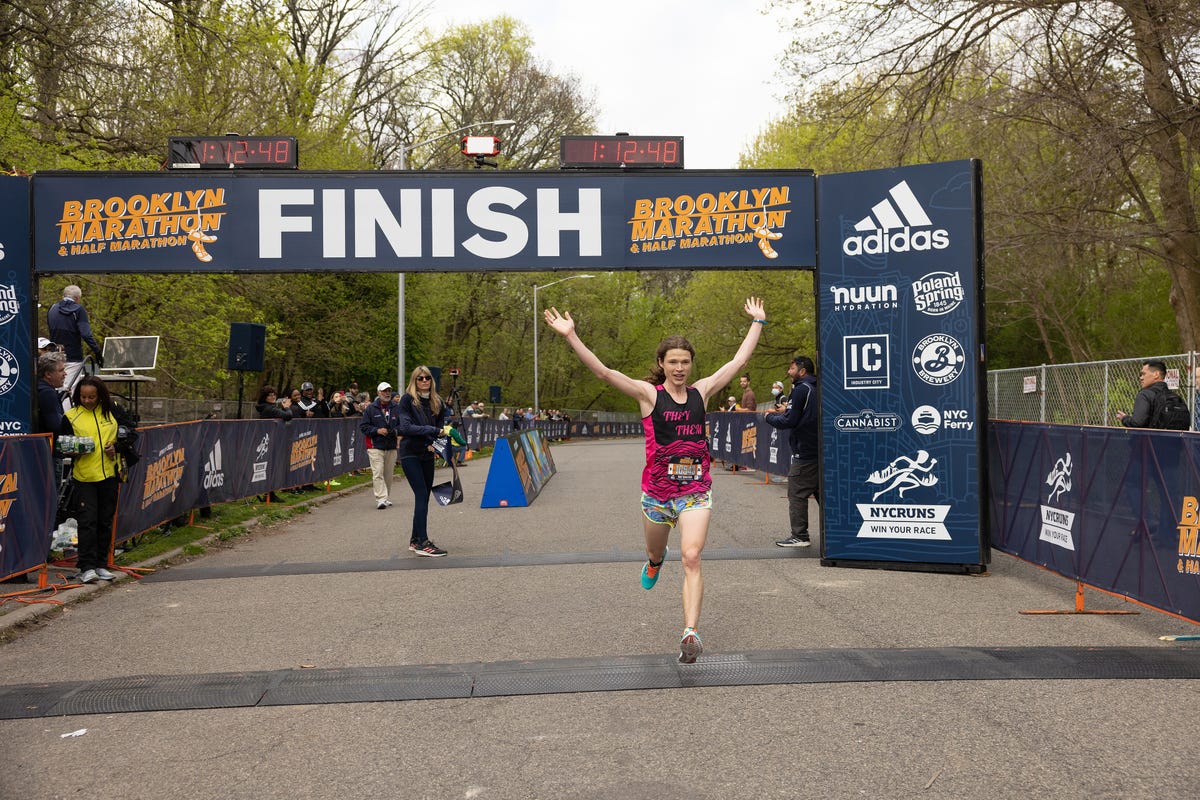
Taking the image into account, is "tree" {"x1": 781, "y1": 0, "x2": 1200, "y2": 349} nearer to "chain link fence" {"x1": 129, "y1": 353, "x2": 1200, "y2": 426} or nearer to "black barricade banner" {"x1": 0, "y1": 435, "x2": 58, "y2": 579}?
"chain link fence" {"x1": 129, "y1": 353, "x2": 1200, "y2": 426}

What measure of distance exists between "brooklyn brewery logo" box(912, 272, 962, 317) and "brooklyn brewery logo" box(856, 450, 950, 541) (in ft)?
4.31

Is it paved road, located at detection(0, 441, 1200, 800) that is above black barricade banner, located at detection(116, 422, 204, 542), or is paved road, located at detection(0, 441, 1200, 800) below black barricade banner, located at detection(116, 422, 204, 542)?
below

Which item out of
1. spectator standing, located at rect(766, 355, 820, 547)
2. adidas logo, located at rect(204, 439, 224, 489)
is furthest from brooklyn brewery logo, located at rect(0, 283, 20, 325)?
spectator standing, located at rect(766, 355, 820, 547)

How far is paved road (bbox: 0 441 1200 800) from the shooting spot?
430 cm

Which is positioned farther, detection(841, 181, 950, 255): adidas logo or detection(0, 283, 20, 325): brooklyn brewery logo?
detection(0, 283, 20, 325): brooklyn brewery logo

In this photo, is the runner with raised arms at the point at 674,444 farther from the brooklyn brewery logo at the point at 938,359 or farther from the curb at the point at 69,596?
the curb at the point at 69,596

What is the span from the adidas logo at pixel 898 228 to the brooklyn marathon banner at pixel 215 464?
7.54 m

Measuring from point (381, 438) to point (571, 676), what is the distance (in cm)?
1024

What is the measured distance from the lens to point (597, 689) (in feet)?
18.5

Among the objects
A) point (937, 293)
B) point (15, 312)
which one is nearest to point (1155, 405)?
point (937, 293)

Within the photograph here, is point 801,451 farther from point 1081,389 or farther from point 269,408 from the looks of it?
point 269,408

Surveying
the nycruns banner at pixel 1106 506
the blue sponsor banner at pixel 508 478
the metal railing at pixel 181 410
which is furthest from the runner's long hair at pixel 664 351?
the metal railing at pixel 181 410

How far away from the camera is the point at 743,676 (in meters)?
5.86

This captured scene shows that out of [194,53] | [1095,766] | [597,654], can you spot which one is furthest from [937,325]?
[194,53]
